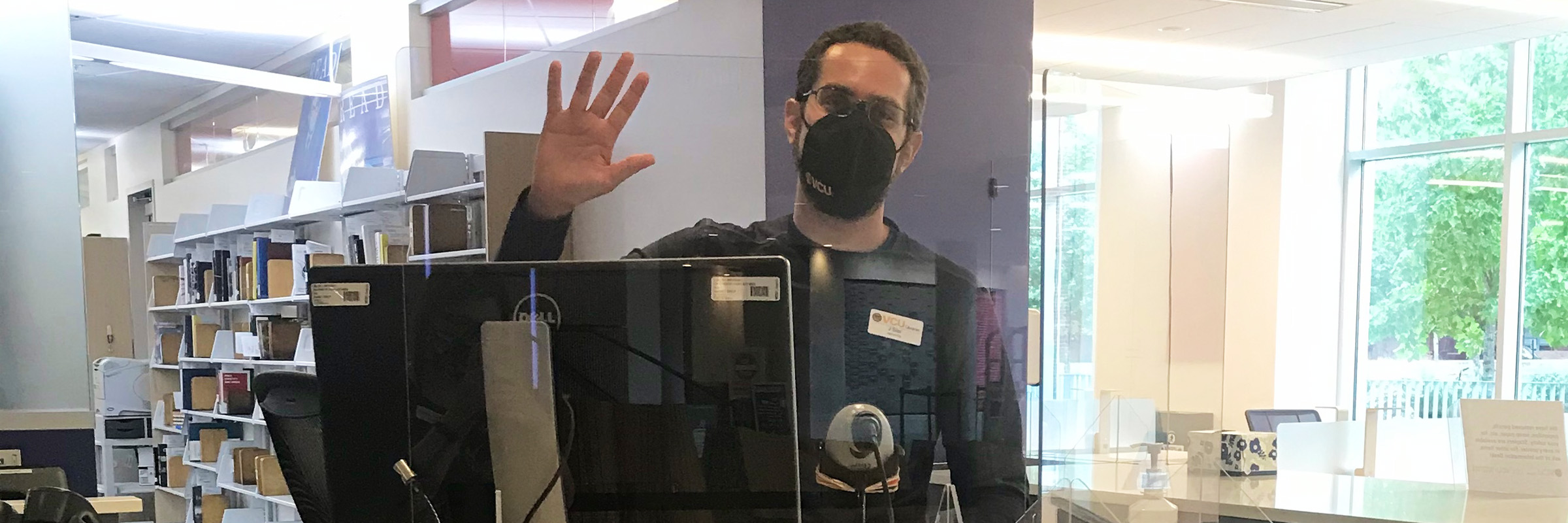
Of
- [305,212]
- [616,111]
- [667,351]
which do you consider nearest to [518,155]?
[616,111]

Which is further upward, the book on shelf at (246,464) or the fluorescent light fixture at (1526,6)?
the fluorescent light fixture at (1526,6)

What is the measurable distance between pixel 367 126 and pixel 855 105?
5700mm

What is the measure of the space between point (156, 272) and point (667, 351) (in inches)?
300

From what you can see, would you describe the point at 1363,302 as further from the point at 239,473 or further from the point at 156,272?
the point at 156,272

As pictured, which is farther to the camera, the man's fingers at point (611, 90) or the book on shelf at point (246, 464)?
the book on shelf at point (246, 464)

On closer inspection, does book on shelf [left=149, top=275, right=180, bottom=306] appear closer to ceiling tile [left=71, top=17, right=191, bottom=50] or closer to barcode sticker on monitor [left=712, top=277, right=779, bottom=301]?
ceiling tile [left=71, top=17, right=191, bottom=50]

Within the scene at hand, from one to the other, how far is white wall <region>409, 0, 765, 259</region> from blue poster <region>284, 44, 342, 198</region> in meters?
5.97

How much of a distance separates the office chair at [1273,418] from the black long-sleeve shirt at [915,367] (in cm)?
436

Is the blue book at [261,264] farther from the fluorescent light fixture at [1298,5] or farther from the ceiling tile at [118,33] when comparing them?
the fluorescent light fixture at [1298,5]

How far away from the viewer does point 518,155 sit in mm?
1612

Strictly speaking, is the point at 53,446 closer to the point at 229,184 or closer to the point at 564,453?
the point at 564,453

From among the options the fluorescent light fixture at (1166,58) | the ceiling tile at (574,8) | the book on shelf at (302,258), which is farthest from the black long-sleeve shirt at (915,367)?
the fluorescent light fixture at (1166,58)

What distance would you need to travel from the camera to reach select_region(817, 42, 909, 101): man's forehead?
5.49 feet

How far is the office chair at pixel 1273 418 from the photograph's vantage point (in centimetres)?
564
